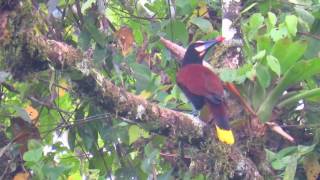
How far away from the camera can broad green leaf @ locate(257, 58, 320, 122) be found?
2879 mm

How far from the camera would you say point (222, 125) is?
2.74 m

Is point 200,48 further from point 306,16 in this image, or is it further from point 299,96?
point 299,96

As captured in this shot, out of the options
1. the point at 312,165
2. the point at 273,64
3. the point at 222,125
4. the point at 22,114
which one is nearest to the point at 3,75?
the point at 22,114

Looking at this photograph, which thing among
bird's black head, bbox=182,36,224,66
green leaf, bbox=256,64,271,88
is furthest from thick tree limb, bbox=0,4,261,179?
bird's black head, bbox=182,36,224,66

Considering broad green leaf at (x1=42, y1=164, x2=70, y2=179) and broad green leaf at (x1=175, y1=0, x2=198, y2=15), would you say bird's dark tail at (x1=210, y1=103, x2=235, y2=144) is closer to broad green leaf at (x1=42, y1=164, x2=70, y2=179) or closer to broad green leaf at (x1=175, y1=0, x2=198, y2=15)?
broad green leaf at (x1=175, y1=0, x2=198, y2=15)

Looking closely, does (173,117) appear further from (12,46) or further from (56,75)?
(12,46)

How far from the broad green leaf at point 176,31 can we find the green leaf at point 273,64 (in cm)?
56

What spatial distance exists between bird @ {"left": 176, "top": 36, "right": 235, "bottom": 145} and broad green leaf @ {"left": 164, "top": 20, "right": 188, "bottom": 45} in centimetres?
14

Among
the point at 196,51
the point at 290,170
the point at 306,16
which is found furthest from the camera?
the point at 196,51

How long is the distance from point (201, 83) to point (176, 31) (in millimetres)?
294

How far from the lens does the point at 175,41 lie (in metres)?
3.40

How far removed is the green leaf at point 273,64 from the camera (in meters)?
2.80

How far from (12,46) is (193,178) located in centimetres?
94

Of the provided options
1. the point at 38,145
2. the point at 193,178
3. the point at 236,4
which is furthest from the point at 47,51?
the point at 236,4
